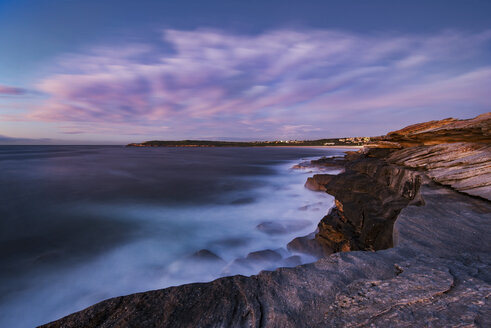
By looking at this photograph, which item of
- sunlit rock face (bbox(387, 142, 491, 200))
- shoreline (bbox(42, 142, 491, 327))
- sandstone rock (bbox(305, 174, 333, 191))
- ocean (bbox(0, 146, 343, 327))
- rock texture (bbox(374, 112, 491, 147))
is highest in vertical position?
rock texture (bbox(374, 112, 491, 147))

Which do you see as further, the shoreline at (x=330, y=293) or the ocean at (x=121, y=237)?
the ocean at (x=121, y=237)

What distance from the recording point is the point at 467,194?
3996 millimetres

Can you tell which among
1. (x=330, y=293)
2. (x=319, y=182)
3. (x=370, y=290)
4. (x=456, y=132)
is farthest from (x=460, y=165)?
(x=319, y=182)

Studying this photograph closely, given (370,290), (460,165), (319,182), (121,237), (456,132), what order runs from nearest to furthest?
1. (370,290)
2. (460,165)
3. (456,132)
4. (121,237)
5. (319,182)

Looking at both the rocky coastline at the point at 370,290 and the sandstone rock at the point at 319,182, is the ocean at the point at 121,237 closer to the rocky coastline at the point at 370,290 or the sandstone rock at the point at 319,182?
the sandstone rock at the point at 319,182

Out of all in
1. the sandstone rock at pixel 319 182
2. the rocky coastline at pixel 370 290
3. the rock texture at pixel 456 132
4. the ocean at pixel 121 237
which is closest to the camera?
the rocky coastline at pixel 370 290

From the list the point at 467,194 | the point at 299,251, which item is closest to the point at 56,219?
the point at 299,251

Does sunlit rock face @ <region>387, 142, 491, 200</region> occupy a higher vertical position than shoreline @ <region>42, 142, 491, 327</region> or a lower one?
higher

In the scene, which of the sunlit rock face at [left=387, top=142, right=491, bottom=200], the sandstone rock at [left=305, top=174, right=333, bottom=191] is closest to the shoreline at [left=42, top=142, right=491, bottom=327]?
the sunlit rock face at [left=387, top=142, right=491, bottom=200]

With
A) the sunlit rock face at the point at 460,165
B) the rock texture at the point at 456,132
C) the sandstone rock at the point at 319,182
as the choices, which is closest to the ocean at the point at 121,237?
the sandstone rock at the point at 319,182

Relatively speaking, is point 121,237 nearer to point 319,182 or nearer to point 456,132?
point 319,182

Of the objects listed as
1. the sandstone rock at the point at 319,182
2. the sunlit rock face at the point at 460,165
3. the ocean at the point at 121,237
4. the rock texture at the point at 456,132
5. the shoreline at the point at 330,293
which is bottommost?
the ocean at the point at 121,237

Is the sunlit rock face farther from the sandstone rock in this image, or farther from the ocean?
the sandstone rock

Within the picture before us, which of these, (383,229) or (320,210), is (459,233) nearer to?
(383,229)
